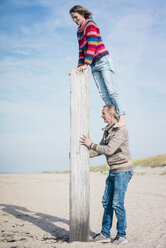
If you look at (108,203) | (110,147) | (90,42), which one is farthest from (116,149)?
(90,42)

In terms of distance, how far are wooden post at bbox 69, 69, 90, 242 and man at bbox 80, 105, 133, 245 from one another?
0.15m

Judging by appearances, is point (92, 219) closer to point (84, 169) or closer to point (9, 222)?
point (9, 222)

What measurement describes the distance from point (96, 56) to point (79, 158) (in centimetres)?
172

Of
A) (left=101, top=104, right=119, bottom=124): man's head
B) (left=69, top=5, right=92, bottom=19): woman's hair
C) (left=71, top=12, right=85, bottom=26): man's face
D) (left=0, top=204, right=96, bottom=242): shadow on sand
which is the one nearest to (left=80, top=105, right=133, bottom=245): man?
(left=101, top=104, right=119, bottom=124): man's head

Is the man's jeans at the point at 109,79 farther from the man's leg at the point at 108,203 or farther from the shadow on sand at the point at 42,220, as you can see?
the shadow on sand at the point at 42,220

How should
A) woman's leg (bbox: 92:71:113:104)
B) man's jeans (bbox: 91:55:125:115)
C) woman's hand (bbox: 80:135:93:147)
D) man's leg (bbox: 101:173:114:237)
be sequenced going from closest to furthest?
1. woman's hand (bbox: 80:135:93:147)
2. man's leg (bbox: 101:173:114:237)
3. man's jeans (bbox: 91:55:125:115)
4. woman's leg (bbox: 92:71:113:104)

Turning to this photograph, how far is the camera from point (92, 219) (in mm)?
6234

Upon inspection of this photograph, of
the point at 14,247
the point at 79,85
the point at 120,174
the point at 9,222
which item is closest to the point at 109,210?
the point at 120,174

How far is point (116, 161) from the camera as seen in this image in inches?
158

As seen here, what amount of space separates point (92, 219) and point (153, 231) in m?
1.75

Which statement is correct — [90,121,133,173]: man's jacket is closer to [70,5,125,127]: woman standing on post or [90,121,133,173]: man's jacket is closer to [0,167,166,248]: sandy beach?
[70,5,125,127]: woman standing on post

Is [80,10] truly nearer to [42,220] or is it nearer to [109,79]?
[109,79]

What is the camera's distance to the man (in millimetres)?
3928

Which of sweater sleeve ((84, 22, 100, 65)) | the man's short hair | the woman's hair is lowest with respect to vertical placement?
the man's short hair
